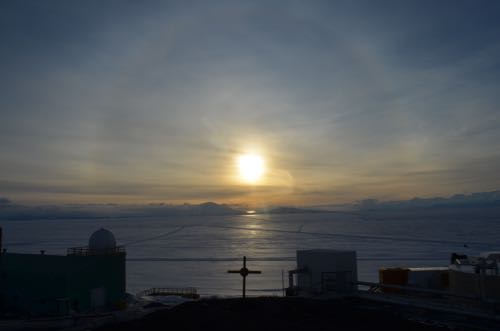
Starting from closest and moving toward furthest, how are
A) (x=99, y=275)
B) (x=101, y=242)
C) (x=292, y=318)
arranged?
(x=292, y=318) → (x=99, y=275) → (x=101, y=242)

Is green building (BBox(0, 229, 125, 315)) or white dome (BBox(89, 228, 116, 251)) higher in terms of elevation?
white dome (BBox(89, 228, 116, 251))

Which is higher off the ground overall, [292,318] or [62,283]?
[292,318]

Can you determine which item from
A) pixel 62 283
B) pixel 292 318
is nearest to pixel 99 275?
pixel 62 283

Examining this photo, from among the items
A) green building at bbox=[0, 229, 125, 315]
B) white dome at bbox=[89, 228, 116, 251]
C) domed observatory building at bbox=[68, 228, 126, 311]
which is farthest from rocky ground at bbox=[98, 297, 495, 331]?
white dome at bbox=[89, 228, 116, 251]

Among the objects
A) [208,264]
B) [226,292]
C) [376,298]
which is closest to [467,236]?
[208,264]

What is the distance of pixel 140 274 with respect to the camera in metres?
59.3

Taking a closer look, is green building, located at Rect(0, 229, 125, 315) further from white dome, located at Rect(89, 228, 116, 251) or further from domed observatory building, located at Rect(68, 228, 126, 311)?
white dome, located at Rect(89, 228, 116, 251)

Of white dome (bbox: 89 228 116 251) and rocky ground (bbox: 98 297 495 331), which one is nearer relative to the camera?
rocky ground (bbox: 98 297 495 331)

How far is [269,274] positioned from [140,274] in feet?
56.1

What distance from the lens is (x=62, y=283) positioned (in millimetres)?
26406

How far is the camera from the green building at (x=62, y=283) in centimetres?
2658

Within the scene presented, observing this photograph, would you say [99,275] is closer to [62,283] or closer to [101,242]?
[62,283]

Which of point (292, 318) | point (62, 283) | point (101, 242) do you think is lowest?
point (62, 283)

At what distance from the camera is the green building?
87.2 ft
